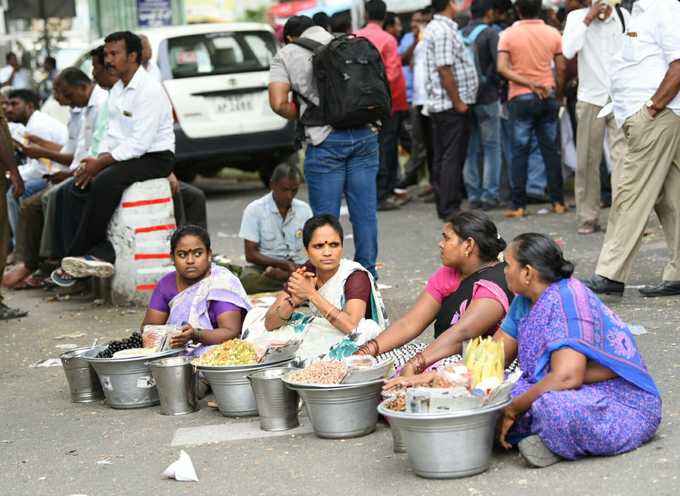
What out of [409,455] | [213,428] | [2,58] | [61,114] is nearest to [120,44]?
[213,428]

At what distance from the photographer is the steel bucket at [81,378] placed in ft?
19.9

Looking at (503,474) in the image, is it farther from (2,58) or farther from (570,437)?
(2,58)

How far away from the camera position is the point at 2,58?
23.2m

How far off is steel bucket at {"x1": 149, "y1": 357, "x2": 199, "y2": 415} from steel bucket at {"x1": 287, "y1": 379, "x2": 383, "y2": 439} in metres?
→ 0.82

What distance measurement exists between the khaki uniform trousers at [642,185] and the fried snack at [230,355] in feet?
8.78

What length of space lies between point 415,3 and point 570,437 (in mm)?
14596

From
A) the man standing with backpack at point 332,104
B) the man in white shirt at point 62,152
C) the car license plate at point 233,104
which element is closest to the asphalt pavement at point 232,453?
the man standing with backpack at point 332,104

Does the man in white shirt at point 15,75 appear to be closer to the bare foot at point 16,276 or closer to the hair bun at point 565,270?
the bare foot at point 16,276

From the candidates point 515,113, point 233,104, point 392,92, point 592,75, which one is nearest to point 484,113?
point 515,113

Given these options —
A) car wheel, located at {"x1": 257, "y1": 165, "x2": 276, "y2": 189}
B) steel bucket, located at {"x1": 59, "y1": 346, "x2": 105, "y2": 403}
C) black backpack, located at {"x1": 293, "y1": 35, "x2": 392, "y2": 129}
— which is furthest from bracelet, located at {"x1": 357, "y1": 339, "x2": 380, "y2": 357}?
car wheel, located at {"x1": 257, "y1": 165, "x2": 276, "y2": 189}

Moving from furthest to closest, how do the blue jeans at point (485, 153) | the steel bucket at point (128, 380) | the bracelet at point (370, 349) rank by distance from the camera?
the blue jeans at point (485, 153), the steel bucket at point (128, 380), the bracelet at point (370, 349)

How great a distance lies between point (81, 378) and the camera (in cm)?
612

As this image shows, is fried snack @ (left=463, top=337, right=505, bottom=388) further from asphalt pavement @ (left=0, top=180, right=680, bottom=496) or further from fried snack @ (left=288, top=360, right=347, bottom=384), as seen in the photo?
fried snack @ (left=288, top=360, right=347, bottom=384)

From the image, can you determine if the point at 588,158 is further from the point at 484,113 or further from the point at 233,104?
the point at 233,104
